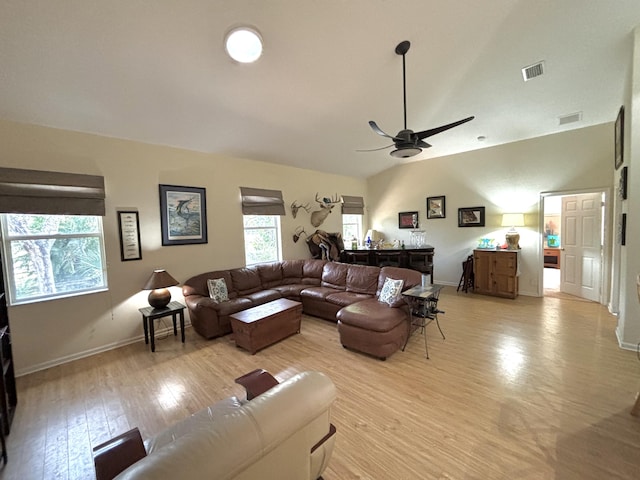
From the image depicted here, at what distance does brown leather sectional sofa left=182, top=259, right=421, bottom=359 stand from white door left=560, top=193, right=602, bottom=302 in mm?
3743

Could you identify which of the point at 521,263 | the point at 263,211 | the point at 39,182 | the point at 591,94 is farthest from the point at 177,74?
the point at 521,263

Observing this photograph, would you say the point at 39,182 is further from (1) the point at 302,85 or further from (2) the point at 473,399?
(2) the point at 473,399

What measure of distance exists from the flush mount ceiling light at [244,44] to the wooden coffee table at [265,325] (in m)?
2.96

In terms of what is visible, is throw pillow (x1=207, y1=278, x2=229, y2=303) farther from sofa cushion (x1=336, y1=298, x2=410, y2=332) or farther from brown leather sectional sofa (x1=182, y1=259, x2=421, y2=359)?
sofa cushion (x1=336, y1=298, x2=410, y2=332)

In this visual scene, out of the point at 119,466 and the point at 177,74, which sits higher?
the point at 177,74

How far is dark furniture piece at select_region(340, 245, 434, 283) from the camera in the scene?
5828 mm

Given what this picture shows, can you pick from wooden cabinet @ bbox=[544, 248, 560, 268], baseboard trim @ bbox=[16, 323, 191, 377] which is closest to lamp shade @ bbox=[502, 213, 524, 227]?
wooden cabinet @ bbox=[544, 248, 560, 268]

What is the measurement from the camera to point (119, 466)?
1.01 meters

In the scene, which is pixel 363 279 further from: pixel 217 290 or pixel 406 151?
pixel 217 290

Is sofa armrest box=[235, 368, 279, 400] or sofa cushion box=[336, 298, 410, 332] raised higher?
sofa armrest box=[235, 368, 279, 400]

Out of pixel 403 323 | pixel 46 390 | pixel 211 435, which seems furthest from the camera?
pixel 403 323

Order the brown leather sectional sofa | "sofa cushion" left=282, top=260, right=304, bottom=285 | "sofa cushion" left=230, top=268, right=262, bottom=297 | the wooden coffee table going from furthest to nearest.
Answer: "sofa cushion" left=282, top=260, right=304, bottom=285
"sofa cushion" left=230, top=268, right=262, bottom=297
the wooden coffee table
the brown leather sectional sofa

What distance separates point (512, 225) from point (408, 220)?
2.29 meters

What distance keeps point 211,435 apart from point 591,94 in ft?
19.2
